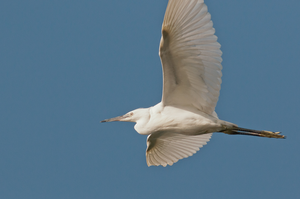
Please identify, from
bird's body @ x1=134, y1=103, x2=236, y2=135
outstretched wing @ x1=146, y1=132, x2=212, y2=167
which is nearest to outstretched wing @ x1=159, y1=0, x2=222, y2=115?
bird's body @ x1=134, y1=103, x2=236, y2=135

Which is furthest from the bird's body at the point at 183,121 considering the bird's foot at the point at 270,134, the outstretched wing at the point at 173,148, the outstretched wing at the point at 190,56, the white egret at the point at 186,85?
the outstretched wing at the point at 173,148

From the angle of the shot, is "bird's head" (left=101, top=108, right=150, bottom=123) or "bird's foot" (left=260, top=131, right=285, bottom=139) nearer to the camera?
"bird's head" (left=101, top=108, right=150, bottom=123)

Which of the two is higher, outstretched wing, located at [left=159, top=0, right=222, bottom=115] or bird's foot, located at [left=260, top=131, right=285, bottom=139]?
outstretched wing, located at [left=159, top=0, right=222, bottom=115]

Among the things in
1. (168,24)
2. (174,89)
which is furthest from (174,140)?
(168,24)

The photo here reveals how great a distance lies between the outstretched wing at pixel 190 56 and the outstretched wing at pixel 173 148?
73.4 inches

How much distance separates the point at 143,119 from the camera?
8.40m

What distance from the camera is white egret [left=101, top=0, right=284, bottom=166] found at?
6.70 metres

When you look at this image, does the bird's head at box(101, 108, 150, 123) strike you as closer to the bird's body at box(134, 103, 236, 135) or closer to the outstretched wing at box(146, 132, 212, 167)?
the bird's body at box(134, 103, 236, 135)

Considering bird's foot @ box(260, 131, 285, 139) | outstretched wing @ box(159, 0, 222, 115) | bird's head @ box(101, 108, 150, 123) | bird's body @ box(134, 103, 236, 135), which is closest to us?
outstretched wing @ box(159, 0, 222, 115)

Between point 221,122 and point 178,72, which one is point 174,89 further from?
point 221,122

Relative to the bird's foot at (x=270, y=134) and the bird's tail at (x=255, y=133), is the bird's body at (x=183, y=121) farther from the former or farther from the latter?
the bird's foot at (x=270, y=134)

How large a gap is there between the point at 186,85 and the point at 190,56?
2.68 feet

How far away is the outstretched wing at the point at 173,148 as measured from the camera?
9703 mm

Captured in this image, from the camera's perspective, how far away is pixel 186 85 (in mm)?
7715
